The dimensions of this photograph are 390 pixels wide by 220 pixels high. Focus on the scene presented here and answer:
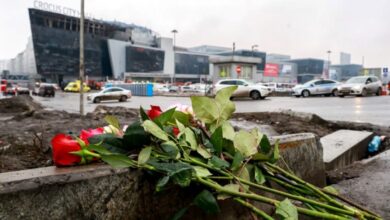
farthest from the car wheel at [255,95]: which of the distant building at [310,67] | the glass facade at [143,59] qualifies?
the distant building at [310,67]

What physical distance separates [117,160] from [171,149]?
0.23m

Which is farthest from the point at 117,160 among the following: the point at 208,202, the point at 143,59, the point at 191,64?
the point at 191,64

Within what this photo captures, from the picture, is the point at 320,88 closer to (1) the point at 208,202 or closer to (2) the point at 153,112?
(2) the point at 153,112

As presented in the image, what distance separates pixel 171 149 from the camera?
1539mm

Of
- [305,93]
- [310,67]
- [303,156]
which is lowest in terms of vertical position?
[305,93]

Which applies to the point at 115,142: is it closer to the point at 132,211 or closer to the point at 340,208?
the point at 132,211

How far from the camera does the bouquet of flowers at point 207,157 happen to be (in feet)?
4.87

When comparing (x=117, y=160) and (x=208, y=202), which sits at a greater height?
(x=117, y=160)

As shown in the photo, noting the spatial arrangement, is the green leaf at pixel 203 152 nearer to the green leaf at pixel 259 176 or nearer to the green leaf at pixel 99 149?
the green leaf at pixel 259 176

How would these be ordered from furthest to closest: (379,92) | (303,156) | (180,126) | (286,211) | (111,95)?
(111,95) → (379,92) → (303,156) → (180,126) → (286,211)

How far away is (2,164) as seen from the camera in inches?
131

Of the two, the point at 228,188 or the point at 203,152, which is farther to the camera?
the point at 203,152

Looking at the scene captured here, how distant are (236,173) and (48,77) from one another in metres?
84.6

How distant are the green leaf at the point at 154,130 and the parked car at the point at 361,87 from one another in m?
27.6
